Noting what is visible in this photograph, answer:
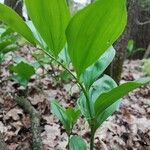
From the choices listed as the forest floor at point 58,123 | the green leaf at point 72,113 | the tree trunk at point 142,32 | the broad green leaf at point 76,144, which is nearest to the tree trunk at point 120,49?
the forest floor at point 58,123

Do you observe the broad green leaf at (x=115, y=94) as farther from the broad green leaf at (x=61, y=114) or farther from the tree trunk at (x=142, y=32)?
the tree trunk at (x=142, y=32)

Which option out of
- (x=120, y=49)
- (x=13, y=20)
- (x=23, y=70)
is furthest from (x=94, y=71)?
(x=120, y=49)

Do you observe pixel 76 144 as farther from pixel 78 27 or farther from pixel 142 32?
pixel 142 32

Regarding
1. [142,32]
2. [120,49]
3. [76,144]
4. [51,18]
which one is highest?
[142,32]

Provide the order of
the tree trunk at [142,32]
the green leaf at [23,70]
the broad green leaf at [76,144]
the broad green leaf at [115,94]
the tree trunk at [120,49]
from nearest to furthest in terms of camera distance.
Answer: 1. the broad green leaf at [115,94]
2. the broad green leaf at [76,144]
3. the green leaf at [23,70]
4. the tree trunk at [120,49]
5. the tree trunk at [142,32]

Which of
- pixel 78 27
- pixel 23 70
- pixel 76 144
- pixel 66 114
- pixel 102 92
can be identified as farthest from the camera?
pixel 23 70

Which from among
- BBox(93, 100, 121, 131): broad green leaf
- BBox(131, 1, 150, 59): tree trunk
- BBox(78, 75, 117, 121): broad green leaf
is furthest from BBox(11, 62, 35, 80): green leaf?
BBox(131, 1, 150, 59): tree trunk
